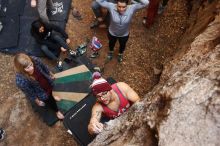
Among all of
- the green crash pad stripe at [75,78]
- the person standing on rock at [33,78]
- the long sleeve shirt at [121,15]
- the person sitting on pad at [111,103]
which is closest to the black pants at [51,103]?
the person standing on rock at [33,78]

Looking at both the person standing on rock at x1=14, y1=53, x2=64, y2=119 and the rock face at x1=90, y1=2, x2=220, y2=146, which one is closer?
the rock face at x1=90, y1=2, x2=220, y2=146

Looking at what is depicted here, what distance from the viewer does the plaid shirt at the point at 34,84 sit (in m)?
5.66

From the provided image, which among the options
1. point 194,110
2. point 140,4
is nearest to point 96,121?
point 194,110

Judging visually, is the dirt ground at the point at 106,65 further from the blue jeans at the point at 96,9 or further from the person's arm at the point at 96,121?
the person's arm at the point at 96,121

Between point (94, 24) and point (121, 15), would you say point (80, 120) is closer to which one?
point (121, 15)

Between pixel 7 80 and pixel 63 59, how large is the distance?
1.30 m

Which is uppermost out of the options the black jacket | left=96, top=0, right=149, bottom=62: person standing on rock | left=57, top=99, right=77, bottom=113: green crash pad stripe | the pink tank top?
left=96, top=0, right=149, bottom=62: person standing on rock

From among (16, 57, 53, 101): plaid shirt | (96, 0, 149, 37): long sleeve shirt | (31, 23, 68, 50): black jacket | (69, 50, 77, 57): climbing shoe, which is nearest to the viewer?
(16, 57, 53, 101): plaid shirt

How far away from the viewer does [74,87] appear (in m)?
7.41

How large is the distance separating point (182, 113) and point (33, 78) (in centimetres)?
292

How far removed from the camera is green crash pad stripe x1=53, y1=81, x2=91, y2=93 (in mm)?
7371

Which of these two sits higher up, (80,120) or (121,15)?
(121,15)

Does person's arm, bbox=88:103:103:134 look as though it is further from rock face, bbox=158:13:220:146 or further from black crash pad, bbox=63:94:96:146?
rock face, bbox=158:13:220:146

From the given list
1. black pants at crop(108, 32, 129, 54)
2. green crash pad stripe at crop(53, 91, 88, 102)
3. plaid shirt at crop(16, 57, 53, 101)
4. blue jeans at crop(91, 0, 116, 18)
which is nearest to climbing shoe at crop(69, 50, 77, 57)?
black pants at crop(108, 32, 129, 54)
